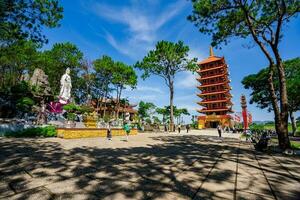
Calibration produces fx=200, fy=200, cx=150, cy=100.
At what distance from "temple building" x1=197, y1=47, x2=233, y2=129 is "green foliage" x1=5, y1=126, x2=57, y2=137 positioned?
4296cm

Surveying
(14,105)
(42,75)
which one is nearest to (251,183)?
(14,105)

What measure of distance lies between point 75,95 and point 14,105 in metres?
27.3

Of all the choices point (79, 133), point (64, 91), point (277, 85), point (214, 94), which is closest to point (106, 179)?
point (79, 133)

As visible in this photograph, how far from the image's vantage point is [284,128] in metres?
9.70

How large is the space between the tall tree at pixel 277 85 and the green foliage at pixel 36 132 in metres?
28.7

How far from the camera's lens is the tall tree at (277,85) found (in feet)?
88.1

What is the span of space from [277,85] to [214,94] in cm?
2344

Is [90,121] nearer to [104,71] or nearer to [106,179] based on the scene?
[106,179]

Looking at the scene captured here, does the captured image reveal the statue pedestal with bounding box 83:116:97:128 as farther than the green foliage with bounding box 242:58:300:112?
No

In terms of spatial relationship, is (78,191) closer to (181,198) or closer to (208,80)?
(181,198)

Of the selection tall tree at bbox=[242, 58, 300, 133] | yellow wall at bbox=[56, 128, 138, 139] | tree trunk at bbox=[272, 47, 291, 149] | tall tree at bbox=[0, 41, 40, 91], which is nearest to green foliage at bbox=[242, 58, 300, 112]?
tall tree at bbox=[242, 58, 300, 133]

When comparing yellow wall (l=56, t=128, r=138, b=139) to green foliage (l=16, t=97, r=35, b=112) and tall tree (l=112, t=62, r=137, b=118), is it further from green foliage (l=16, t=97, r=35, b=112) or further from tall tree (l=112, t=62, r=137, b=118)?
tall tree (l=112, t=62, r=137, b=118)

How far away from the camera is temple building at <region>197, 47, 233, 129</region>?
51.1 meters

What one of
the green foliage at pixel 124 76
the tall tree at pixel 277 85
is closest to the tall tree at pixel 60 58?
the green foliage at pixel 124 76
